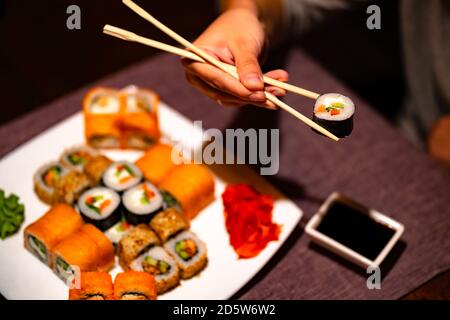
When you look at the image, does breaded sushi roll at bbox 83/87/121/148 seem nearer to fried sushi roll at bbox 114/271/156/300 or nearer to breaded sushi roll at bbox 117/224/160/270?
breaded sushi roll at bbox 117/224/160/270

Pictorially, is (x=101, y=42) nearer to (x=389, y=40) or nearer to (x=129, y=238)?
(x=129, y=238)

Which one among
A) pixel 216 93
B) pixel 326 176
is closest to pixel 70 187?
pixel 216 93

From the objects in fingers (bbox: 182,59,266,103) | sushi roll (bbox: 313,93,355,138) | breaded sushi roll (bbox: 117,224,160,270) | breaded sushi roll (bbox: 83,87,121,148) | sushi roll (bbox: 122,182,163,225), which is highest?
sushi roll (bbox: 313,93,355,138)

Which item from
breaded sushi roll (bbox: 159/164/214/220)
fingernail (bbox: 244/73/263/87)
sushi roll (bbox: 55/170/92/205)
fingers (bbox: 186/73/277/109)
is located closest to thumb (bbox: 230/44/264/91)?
fingernail (bbox: 244/73/263/87)

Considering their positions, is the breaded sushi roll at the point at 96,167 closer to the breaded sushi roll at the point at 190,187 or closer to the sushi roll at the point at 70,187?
the sushi roll at the point at 70,187

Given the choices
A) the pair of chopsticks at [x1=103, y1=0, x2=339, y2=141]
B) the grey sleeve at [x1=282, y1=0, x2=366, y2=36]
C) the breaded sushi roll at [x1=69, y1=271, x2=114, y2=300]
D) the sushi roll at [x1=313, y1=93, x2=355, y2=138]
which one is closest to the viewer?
the sushi roll at [x1=313, y1=93, x2=355, y2=138]

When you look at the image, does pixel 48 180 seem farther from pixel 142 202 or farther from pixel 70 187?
pixel 142 202

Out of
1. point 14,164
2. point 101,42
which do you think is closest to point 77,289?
point 14,164
